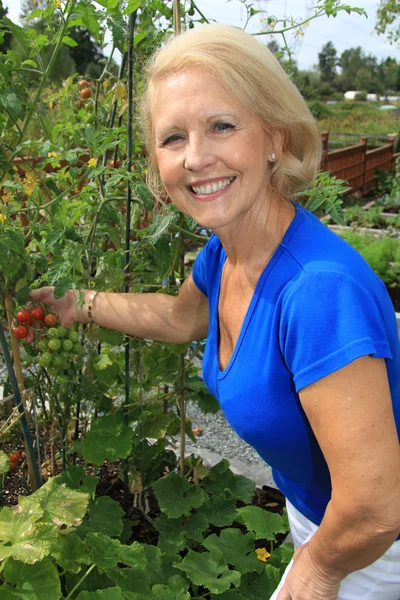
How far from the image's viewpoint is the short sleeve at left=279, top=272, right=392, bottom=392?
115 centimetres

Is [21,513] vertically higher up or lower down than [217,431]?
higher up

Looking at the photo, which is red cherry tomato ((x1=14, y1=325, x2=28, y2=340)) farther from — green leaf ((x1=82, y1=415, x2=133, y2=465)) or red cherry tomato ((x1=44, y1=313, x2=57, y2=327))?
green leaf ((x1=82, y1=415, x2=133, y2=465))

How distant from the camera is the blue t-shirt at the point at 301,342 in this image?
118 cm

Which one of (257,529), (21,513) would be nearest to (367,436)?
(21,513)

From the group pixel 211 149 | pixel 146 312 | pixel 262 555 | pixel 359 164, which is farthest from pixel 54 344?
pixel 359 164

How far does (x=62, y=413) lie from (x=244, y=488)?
827mm

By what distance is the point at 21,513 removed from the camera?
1598mm

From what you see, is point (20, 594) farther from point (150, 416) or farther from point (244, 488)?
point (244, 488)

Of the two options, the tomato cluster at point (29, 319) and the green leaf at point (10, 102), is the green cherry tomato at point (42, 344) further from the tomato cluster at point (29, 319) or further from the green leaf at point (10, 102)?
the green leaf at point (10, 102)

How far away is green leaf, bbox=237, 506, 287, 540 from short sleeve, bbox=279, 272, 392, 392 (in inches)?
41.4

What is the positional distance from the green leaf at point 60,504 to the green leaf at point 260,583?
666 mm

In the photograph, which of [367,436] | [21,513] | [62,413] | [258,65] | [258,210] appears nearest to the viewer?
[367,436]

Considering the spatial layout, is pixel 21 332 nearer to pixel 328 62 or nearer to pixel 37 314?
pixel 37 314

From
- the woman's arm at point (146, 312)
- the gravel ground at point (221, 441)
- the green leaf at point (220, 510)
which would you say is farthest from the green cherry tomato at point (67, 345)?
the gravel ground at point (221, 441)
